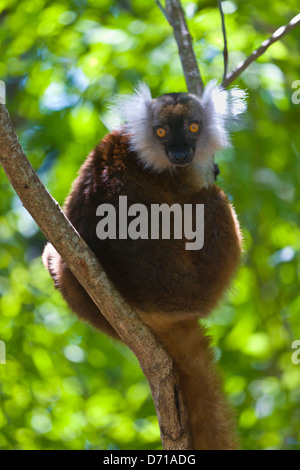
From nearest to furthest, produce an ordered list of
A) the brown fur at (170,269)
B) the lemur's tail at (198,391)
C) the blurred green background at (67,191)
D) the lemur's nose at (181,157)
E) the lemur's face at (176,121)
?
the brown fur at (170,269) → the lemur's tail at (198,391) → the lemur's nose at (181,157) → the lemur's face at (176,121) → the blurred green background at (67,191)

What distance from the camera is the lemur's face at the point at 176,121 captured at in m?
4.12

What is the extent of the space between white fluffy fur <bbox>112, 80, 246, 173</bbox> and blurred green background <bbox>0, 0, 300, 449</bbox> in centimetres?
38

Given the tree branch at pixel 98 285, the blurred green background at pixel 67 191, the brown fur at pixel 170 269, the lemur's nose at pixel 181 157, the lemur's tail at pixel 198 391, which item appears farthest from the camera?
the blurred green background at pixel 67 191

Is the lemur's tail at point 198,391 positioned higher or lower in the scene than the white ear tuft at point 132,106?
lower

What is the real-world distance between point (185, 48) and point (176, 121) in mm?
701

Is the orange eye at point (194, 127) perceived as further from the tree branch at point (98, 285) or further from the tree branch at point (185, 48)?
the tree branch at point (98, 285)

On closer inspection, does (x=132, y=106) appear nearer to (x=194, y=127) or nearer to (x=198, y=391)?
(x=194, y=127)

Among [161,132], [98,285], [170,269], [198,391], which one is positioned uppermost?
[161,132]

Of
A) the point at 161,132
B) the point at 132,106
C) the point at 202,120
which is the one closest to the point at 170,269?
the point at 161,132

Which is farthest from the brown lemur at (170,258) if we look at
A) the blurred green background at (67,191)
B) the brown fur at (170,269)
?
the blurred green background at (67,191)

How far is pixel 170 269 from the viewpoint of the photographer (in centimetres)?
353

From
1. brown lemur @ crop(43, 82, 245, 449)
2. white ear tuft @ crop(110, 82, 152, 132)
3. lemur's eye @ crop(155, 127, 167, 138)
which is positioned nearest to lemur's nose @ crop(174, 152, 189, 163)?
brown lemur @ crop(43, 82, 245, 449)

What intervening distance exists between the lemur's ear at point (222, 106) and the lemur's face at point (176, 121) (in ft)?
0.65

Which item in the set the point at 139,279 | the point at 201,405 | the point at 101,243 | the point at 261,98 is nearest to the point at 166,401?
the point at 201,405
